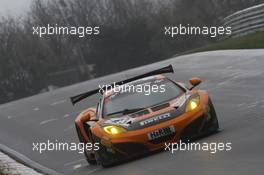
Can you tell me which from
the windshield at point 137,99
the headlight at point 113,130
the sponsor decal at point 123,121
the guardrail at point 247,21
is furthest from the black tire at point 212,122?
the guardrail at point 247,21

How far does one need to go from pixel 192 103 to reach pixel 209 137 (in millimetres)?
611

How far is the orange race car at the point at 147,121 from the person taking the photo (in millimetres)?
11023

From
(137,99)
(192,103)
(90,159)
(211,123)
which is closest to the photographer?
(192,103)

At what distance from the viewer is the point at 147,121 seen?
36.3 ft

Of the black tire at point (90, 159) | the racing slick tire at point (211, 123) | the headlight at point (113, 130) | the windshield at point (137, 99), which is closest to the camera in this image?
the headlight at point (113, 130)

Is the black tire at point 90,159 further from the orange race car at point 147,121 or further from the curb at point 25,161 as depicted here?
the curb at point 25,161

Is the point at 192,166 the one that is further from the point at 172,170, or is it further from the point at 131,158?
the point at 131,158

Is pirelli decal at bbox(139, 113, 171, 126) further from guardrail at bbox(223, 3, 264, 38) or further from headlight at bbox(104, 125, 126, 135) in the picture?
guardrail at bbox(223, 3, 264, 38)

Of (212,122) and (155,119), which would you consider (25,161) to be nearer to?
(155,119)

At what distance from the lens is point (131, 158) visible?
1138 cm

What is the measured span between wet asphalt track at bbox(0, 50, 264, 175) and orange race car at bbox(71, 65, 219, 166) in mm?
203

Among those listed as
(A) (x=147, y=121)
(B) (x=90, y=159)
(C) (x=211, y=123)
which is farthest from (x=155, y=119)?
(B) (x=90, y=159)

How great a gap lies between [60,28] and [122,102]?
66180mm

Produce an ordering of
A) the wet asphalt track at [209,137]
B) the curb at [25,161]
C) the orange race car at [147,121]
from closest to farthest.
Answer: the wet asphalt track at [209,137], the orange race car at [147,121], the curb at [25,161]
